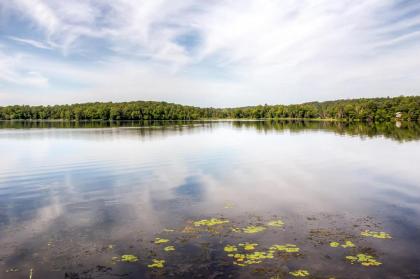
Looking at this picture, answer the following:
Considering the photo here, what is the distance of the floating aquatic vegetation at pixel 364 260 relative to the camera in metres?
10.2

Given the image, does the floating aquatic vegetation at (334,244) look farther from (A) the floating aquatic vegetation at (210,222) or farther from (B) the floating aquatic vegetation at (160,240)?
(B) the floating aquatic vegetation at (160,240)

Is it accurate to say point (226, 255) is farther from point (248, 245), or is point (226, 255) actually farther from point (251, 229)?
point (251, 229)

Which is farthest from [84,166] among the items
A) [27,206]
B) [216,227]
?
[216,227]

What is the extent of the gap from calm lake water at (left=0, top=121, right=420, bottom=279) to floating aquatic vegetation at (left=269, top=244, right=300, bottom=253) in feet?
0.11

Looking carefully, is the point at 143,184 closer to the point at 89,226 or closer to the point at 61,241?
the point at 89,226

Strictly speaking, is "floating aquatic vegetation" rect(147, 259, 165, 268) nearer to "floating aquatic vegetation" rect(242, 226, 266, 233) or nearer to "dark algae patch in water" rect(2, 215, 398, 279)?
"dark algae patch in water" rect(2, 215, 398, 279)

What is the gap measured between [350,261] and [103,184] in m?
16.2

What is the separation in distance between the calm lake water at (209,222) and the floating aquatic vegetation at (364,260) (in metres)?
0.04

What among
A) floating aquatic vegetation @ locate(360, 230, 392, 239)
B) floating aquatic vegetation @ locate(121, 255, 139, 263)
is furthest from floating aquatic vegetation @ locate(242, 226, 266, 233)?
floating aquatic vegetation @ locate(121, 255, 139, 263)

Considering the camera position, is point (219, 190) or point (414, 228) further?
point (219, 190)

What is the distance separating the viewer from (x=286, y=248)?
37.1 ft

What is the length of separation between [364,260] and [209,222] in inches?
239

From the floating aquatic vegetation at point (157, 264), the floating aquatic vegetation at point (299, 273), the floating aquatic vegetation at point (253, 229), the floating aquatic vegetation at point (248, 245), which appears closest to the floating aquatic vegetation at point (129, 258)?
the floating aquatic vegetation at point (157, 264)

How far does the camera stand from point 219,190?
20.1 metres
